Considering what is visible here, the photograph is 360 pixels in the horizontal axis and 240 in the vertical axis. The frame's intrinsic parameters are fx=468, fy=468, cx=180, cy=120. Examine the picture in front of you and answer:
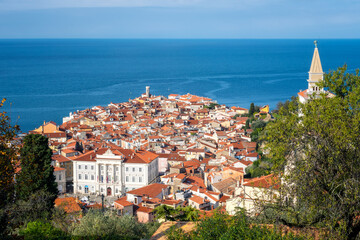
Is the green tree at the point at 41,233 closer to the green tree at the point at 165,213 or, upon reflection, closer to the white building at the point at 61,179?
the green tree at the point at 165,213

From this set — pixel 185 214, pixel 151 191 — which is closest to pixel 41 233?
pixel 185 214

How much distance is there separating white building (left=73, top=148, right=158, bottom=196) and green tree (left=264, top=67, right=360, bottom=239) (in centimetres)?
2104

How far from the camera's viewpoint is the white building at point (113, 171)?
101 feet

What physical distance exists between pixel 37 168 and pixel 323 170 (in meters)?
12.7

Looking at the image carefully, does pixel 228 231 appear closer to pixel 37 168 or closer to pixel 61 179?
pixel 37 168

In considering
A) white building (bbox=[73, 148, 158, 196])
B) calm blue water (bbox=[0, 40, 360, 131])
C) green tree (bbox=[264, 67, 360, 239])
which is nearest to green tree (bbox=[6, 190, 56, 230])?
green tree (bbox=[264, 67, 360, 239])

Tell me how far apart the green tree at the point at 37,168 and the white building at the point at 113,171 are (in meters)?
11.3

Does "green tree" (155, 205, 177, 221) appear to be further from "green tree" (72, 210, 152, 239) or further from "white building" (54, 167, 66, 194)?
"white building" (54, 167, 66, 194)

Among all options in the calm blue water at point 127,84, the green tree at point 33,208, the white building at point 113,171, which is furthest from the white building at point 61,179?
the calm blue water at point 127,84

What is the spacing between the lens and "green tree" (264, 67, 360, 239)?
8727 mm

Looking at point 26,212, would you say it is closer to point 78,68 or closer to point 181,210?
point 181,210

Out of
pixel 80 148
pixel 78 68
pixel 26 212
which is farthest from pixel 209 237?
pixel 78 68

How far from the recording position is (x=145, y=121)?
52.1 m

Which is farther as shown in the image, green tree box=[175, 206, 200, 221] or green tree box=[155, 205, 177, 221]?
green tree box=[155, 205, 177, 221]
